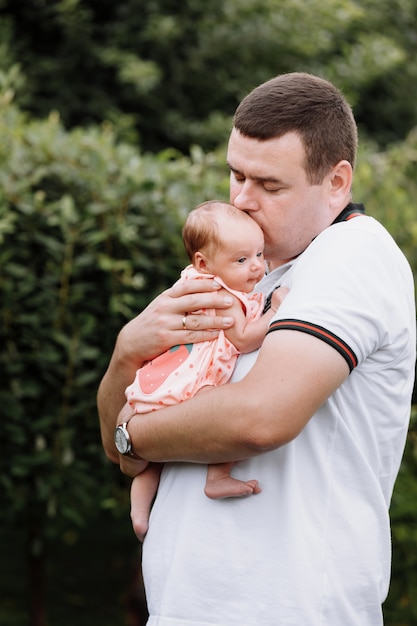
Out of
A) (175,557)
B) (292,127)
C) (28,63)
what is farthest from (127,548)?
(292,127)

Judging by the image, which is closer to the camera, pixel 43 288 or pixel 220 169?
pixel 43 288

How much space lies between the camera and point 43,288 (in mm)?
4121

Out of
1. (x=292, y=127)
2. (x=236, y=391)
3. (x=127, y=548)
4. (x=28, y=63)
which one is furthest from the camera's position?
(x=28, y=63)

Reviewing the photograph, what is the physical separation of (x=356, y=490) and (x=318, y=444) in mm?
167

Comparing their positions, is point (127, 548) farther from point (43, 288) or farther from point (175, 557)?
point (175, 557)

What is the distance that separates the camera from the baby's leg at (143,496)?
237cm

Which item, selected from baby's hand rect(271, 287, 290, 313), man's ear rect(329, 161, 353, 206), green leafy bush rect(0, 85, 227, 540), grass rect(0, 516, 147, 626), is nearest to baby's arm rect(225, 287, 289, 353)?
baby's hand rect(271, 287, 290, 313)

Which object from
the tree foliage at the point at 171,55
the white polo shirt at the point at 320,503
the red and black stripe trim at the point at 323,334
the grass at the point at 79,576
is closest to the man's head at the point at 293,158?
the white polo shirt at the point at 320,503

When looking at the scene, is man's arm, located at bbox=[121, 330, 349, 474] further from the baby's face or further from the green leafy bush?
the green leafy bush

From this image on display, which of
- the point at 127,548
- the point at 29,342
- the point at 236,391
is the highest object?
the point at 236,391

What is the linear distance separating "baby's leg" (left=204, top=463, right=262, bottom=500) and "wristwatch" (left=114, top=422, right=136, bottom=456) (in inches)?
11.0

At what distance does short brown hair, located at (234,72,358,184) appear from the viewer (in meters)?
2.14

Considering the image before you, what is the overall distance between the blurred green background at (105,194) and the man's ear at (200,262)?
1735 mm

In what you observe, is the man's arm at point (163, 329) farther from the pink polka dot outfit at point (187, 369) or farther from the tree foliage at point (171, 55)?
the tree foliage at point (171, 55)
